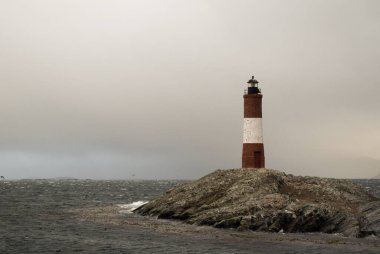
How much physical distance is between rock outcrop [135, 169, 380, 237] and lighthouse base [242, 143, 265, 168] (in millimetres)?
3560

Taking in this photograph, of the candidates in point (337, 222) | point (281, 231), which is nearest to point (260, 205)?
point (281, 231)

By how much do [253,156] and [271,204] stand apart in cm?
1359

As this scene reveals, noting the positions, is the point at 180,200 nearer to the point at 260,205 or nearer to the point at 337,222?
the point at 260,205

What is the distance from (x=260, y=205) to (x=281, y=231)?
271 cm

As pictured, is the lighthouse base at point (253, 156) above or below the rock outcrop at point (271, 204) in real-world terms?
above

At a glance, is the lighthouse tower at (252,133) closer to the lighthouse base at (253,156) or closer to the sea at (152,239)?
the lighthouse base at (253,156)

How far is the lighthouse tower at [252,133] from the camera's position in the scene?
50406 millimetres

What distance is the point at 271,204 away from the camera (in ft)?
122

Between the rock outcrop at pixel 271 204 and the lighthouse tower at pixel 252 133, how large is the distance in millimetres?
3794

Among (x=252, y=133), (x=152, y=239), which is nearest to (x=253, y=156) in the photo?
(x=252, y=133)

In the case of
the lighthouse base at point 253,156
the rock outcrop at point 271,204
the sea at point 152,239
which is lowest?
the sea at point 152,239

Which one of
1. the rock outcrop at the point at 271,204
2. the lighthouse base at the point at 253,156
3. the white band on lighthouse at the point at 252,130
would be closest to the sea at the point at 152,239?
the rock outcrop at the point at 271,204

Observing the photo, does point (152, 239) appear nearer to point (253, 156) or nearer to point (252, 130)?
point (253, 156)

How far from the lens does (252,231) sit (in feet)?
115
